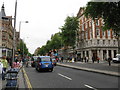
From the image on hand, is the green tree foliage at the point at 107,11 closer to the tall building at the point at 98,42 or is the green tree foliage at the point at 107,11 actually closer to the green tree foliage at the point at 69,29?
the tall building at the point at 98,42

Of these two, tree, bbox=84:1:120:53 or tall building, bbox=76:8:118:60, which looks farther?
tall building, bbox=76:8:118:60

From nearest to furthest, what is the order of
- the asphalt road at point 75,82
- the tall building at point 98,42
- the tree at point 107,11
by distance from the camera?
the asphalt road at point 75,82, the tree at point 107,11, the tall building at point 98,42

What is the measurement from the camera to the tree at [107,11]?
20.5 m

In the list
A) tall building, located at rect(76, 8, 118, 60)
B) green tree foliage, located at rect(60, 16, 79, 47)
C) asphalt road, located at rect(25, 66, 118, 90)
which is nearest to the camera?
asphalt road, located at rect(25, 66, 118, 90)

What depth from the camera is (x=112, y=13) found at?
20703mm

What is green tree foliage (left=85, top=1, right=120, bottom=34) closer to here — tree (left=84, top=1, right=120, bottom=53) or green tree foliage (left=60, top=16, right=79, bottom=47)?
tree (left=84, top=1, right=120, bottom=53)

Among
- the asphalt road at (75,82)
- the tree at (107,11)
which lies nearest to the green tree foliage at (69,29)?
the tree at (107,11)

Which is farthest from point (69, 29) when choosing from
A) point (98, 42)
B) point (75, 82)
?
point (75, 82)

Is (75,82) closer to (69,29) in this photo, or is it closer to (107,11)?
(107,11)

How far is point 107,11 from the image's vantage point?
826 inches

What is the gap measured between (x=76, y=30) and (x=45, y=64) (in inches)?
1706

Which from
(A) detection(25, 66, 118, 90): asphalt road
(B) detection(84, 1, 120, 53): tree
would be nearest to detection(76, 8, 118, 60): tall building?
(B) detection(84, 1, 120, 53): tree

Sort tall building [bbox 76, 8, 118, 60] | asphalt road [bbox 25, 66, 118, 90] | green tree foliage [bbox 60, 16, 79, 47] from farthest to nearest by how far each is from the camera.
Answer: green tree foliage [bbox 60, 16, 79, 47] → tall building [bbox 76, 8, 118, 60] → asphalt road [bbox 25, 66, 118, 90]

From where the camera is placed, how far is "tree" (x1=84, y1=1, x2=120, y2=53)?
67.1 feet
